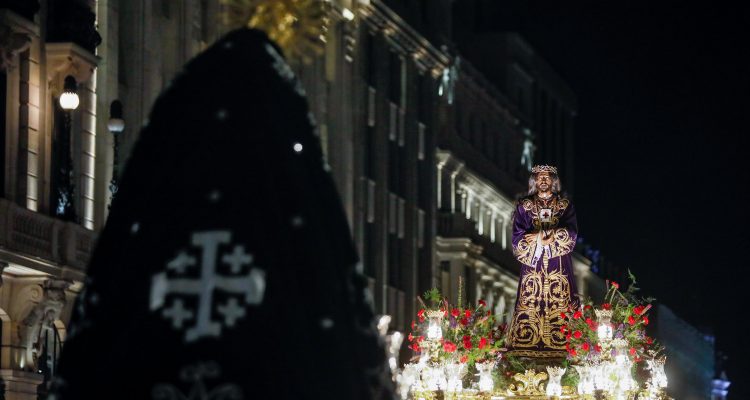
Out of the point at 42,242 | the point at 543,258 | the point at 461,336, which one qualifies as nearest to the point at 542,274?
the point at 543,258

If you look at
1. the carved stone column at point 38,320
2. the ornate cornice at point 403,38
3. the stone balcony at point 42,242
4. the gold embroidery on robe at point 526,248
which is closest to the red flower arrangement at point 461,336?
the gold embroidery on robe at point 526,248

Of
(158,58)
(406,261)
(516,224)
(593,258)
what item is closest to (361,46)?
(406,261)

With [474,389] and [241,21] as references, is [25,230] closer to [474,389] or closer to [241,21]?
[474,389]

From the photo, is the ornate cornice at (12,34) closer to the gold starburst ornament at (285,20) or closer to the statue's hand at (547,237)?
the statue's hand at (547,237)

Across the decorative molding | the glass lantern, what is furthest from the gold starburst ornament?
the decorative molding

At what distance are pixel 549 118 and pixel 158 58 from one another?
7383 centimetres

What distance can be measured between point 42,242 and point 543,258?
1617cm

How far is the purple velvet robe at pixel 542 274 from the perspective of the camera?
25891 mm

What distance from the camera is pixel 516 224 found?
26219mm

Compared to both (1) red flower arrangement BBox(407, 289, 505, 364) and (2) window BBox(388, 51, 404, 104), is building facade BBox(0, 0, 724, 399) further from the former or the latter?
(1) red flower arrangement BBox(407, 289, 505, 364)

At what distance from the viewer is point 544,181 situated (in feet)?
85.2

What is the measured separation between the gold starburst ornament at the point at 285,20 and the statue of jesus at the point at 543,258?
60.6 ft

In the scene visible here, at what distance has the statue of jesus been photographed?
25.9 m

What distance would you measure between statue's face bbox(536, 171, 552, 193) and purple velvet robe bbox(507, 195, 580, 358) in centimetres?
18
